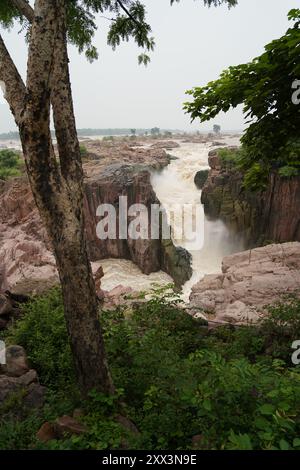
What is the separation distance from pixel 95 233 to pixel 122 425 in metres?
17.2

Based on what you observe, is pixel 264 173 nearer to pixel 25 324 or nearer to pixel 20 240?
pixel 25 324

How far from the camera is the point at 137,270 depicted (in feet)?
63.3

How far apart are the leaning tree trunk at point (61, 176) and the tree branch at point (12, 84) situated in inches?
2.5

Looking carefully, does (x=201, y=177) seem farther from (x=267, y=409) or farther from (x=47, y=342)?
(x=267, y=409)

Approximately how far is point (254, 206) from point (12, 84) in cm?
1873

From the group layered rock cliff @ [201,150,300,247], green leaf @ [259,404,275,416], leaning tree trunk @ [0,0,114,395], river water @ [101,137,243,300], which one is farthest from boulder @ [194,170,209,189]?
green leaf @ [259,404,275,416]

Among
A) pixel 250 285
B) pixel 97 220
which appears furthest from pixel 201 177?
pixel 250 285

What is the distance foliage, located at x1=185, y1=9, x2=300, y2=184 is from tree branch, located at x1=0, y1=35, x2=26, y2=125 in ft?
10.5

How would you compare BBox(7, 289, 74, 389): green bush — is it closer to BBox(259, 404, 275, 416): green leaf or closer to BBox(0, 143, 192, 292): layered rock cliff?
BBox(259, 404, 275, 416): green leaf

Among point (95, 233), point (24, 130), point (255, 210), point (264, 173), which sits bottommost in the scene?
point (95, 233)

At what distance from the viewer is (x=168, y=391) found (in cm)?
347

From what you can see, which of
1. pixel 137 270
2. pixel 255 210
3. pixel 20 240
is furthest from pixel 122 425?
pixel 255 210

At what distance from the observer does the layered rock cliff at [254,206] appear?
18.4 meters

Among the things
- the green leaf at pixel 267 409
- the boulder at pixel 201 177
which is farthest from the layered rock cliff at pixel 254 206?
the green leaf at pixel 267 409
